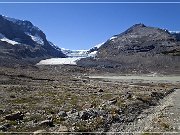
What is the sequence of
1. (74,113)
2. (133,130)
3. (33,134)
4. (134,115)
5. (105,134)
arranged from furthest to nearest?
(134,115), (74,113), (133,130), (105,134), (33,134)

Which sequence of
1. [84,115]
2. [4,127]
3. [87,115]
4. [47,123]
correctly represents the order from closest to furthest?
[4,127]
[47,123]
[84,115]
[87,115]

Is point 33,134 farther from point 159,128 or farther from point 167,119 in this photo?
point 167,119

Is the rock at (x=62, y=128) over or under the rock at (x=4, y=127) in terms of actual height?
under

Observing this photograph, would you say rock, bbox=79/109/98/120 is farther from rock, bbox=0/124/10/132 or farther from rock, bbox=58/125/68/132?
rock, bbox=0/124/10/132

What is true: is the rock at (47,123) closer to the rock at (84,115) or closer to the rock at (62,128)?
the rock at (62,128)

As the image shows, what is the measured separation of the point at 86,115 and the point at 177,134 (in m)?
10.2

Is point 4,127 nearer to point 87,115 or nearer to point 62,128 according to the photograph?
point 62,128

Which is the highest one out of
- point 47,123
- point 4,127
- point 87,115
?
point 4,127

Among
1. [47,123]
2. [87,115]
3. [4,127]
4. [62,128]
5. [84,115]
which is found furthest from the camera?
[87,115]

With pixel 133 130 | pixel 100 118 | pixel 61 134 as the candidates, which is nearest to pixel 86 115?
pixel 100 118

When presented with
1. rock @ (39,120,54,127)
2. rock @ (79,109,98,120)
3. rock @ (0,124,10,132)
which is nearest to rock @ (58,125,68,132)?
rock @ (39,120,54,127)

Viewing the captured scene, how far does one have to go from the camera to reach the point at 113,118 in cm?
4559

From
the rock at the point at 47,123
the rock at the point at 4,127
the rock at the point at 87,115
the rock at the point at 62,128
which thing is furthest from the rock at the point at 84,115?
the rock at the point at 4,127

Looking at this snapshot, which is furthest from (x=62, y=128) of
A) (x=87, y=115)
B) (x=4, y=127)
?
(x=87, y=115)
